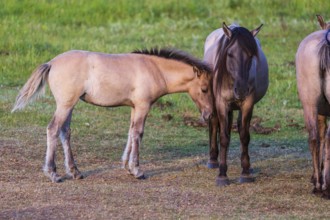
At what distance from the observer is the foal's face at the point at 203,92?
947cm

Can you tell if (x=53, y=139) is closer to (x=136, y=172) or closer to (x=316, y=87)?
(x=136, y=172)

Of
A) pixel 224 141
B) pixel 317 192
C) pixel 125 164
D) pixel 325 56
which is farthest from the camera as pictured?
pixel 125 164

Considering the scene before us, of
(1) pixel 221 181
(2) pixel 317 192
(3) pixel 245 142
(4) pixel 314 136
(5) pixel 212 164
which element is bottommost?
(5) pixel 212 164

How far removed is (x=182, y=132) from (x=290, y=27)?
26.6 feet

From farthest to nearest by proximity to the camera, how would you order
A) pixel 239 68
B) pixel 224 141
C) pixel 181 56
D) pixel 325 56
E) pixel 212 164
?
pixel 212 164, pixel 181 56, pixel 224 141, pixel 239 68, pixel 325 56

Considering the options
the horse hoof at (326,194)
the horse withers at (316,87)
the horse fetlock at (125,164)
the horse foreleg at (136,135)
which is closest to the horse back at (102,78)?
the horse foreleg at (136,135)

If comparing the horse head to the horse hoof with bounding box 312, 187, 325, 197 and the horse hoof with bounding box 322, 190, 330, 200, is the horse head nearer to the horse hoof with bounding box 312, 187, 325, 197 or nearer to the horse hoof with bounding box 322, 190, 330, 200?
the horse hoof with bounding box 312, 187, 325, 197

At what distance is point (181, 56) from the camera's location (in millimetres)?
9602

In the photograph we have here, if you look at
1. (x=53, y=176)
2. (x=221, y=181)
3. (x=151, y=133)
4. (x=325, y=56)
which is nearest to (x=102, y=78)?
(x=53, y=176)

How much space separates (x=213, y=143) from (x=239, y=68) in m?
1.59

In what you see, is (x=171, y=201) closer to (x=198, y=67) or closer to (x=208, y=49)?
(x=198, y=67)

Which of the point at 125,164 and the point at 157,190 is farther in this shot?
the point at 125,164

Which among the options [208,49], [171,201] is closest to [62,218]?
[171,201]

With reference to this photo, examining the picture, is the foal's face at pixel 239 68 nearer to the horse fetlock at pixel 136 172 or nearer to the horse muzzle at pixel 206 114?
the horse muzzle at pixel 206 114
